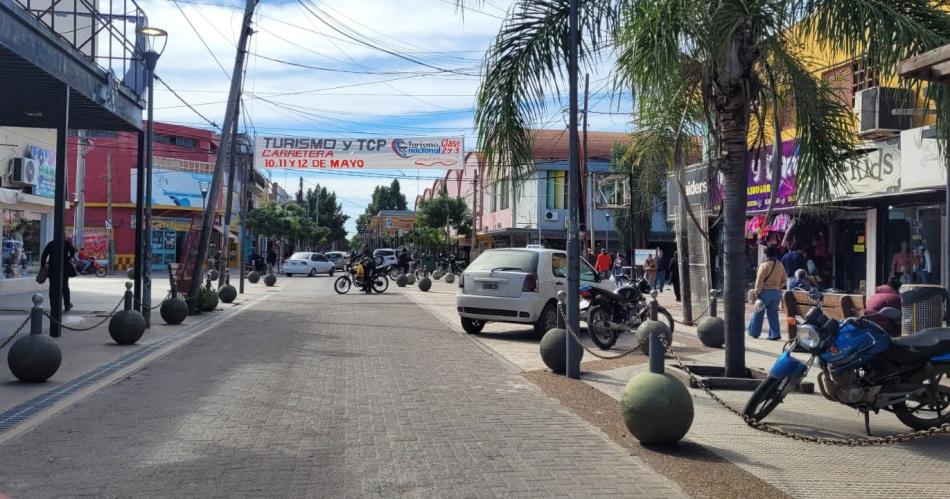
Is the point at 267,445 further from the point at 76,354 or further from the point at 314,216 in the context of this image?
the point at 314,216

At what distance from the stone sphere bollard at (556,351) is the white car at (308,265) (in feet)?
125

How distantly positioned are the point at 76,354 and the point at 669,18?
938cm

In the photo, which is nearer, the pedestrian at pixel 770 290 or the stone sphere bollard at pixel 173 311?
the pedestrian at pixel 770 290

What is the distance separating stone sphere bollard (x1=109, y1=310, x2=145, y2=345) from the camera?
502 inches

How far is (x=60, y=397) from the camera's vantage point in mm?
8492

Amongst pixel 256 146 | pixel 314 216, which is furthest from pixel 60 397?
pixel 314 216

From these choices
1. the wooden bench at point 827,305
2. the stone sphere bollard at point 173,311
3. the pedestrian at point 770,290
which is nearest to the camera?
the wooden bench at point 827,305

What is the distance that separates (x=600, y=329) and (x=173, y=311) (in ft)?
28.4

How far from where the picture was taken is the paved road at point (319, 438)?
5.43 meters

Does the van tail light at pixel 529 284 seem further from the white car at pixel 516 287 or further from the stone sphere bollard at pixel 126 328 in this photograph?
the stone sphere bollard at pixel 126 328

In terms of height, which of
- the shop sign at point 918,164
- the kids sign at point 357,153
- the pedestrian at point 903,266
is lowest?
the pedestrian at point 903,266

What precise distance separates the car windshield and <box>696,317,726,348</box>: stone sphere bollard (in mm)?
3085

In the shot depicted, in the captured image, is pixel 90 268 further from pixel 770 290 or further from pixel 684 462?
pixel 684 462

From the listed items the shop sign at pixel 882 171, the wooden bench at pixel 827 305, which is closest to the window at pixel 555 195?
the shop sign at pixel 882 171
